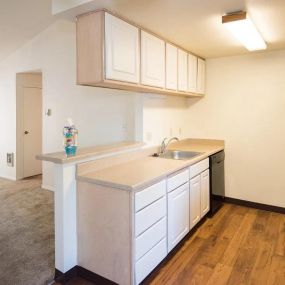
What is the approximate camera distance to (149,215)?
205cm

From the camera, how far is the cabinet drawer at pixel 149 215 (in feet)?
6.33

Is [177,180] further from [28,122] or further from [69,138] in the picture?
[28,122]

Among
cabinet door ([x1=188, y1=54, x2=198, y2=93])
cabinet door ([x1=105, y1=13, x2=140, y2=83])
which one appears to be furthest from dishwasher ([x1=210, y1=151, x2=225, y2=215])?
cabinet door ([x1=105, y1=13, x2=140, y2=83])

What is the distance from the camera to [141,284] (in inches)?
81.0

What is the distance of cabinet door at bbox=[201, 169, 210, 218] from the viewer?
10.3 ft

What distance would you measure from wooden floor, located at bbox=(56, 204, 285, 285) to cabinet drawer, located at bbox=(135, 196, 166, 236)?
49cm

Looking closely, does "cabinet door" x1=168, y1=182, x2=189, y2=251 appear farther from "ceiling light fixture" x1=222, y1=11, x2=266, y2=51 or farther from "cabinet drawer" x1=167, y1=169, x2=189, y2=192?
"ceiling light fixture" x1=222, y1=11, x2=266, y2=51

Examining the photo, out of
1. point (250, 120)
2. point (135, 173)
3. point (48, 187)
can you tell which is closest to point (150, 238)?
point (135, 173)

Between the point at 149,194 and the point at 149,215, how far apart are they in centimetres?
17

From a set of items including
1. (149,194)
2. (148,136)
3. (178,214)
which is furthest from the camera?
(148,136)

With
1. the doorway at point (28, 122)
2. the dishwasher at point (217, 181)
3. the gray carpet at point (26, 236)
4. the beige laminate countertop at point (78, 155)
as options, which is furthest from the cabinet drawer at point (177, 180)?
the doorway at point (28, 122)

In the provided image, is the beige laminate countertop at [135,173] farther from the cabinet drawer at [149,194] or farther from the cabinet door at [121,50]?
the cabinet door at [121,50]

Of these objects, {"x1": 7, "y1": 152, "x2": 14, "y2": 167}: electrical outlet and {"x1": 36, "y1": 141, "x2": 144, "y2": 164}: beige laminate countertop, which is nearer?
{"x1": 36, "y1": 141, "x2": 144, "y2": 164}: beige laminate countertop

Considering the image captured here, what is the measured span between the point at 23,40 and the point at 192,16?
3.40m
